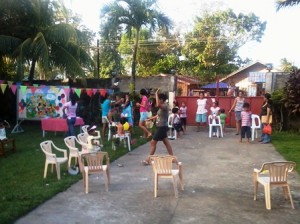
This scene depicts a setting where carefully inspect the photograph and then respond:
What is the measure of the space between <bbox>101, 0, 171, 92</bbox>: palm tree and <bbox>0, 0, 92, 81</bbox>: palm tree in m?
2.43

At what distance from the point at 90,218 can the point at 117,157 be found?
15.6 ft

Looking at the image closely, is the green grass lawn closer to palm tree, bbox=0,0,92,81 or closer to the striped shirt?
the striped shirt

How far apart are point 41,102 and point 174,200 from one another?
11552 millimetres

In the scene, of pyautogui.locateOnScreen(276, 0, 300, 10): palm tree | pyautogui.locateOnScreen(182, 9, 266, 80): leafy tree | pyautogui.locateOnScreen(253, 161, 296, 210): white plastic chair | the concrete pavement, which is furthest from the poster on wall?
pyautogui.locateOnScreen(182, 9, 266, 80): leafy tree

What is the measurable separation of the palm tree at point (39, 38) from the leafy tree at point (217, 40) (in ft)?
66.2

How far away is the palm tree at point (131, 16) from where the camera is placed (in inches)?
803

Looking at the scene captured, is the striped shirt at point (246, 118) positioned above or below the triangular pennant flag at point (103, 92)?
below

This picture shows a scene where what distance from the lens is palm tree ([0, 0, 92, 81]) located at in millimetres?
17391

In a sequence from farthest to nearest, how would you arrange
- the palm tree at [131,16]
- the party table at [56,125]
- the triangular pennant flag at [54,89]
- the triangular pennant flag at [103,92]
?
the palm tree at [131,16] < the triangular pennant flag at [103,92] < the triangular pennant flag at [54,89] < the party table at [56,125]

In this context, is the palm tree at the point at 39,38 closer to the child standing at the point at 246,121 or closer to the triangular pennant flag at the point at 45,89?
the triangular pennant flag at the point at 45,89

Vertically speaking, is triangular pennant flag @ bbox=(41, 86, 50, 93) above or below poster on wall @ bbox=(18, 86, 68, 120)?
above

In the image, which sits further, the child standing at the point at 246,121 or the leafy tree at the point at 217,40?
the leafy tree at the point at 217,40

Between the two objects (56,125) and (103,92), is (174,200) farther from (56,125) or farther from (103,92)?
(103,92)


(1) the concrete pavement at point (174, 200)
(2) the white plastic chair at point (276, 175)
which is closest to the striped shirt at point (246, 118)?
(1) the concrete pavement at point (174, 200)
